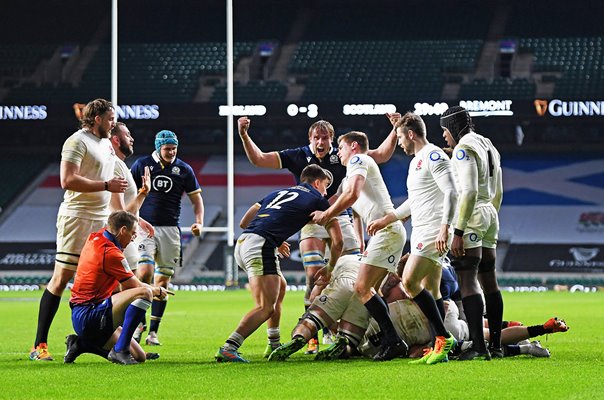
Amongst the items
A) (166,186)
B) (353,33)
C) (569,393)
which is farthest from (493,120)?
(569,393)

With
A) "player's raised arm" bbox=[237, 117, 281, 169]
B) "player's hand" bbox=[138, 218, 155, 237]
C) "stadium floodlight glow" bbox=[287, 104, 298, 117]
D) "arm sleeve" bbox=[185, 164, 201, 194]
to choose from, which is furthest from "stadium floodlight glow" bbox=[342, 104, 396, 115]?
"player's hand" bbox=[138, 218, 155, 237]

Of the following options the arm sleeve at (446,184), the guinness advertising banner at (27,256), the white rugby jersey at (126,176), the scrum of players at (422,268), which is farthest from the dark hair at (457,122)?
the guinness advertising banner at (27,256)

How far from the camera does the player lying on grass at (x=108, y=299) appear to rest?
7.43 meters

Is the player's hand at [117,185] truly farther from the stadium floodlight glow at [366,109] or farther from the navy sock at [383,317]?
the stadium floodlight glow at [366,109]

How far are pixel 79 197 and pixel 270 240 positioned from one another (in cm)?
160

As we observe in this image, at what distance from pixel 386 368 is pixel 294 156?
2982mm

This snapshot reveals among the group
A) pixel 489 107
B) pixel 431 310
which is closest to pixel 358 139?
pixel 431 310

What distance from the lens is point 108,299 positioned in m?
7.50

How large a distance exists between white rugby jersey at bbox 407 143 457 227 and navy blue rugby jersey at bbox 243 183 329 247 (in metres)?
0.68

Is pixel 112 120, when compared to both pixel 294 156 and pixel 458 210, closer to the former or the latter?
pixel 294 156

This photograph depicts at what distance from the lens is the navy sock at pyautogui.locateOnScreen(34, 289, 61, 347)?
795 cm

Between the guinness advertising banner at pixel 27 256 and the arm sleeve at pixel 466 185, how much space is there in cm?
2319

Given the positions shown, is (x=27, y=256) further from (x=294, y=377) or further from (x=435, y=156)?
(x=294, y=377)

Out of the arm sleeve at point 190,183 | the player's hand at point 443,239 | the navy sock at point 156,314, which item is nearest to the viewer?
the player's hand at point 443,239
